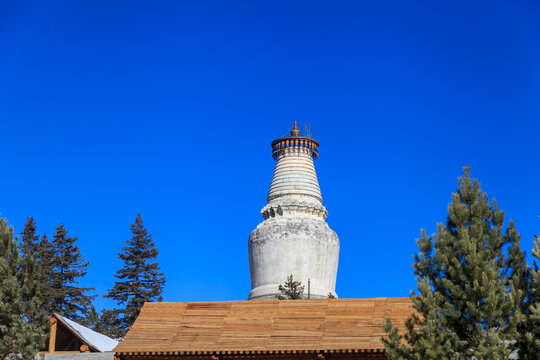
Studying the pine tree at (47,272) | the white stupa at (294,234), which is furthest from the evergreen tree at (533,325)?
the pine tree at (47,272)

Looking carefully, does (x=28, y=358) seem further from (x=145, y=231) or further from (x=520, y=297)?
(x=145, y=231)

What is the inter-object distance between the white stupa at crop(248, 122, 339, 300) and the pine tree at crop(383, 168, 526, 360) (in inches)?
974

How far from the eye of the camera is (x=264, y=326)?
25391 millimetres

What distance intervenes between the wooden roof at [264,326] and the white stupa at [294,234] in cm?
1814

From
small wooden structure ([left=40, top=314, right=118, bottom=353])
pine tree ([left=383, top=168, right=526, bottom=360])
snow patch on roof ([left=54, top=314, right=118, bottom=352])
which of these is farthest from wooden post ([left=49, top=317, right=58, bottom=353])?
pine tree ([left=383, top=168, right=526, bottom=360])

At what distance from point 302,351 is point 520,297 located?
23.6ft

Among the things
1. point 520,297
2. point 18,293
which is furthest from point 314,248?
point 520,297

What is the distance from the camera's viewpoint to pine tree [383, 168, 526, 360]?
1852 centimetres

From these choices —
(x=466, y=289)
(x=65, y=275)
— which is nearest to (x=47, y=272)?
(x=65, y=275)

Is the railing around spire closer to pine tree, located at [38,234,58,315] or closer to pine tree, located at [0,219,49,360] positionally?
pine tree, located at [38,234,58,315]

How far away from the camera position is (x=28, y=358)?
904 inches

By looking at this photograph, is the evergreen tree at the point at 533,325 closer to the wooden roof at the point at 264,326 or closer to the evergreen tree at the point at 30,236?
the wooden roof at the point at 264,326

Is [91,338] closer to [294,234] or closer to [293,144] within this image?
[294,234]

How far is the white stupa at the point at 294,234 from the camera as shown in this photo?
149ft
